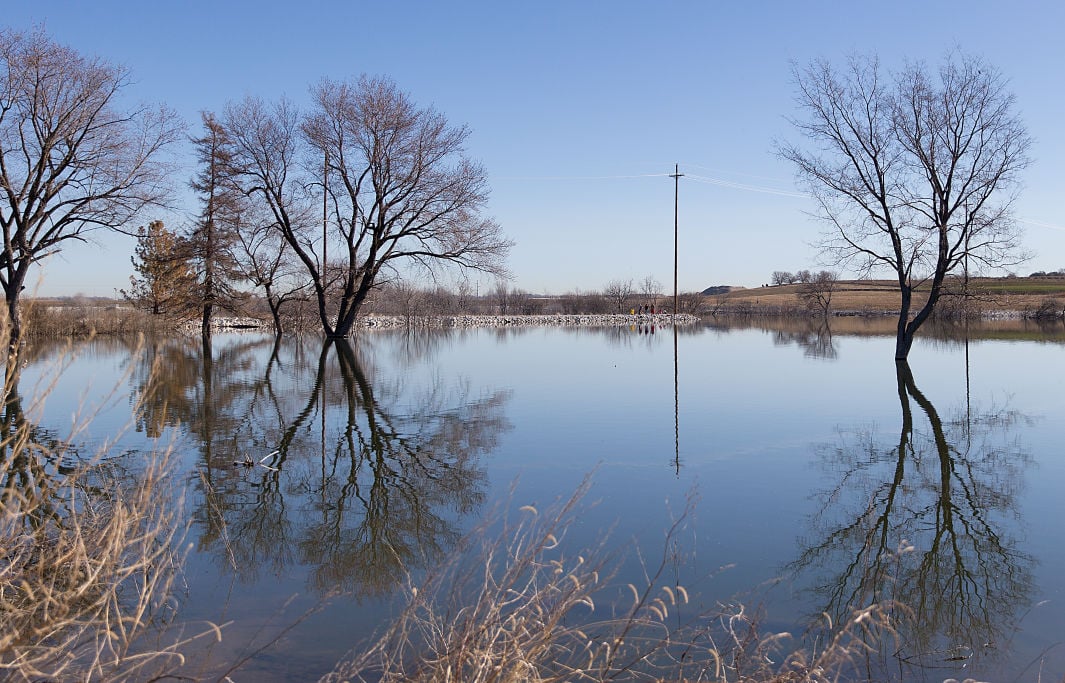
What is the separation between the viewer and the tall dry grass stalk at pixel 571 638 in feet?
10.3

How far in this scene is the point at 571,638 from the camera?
4.32 metres

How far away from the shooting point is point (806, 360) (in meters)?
23.0

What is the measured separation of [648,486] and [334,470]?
3.43m

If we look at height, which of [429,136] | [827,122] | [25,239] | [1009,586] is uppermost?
[429,136]

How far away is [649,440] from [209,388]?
9.96 metres

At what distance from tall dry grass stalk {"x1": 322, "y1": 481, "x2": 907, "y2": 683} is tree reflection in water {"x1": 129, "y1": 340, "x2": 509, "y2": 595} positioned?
A: 912 millimetres

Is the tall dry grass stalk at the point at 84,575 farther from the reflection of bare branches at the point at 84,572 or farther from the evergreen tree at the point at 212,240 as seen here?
the evergreen tree at the point at 212,240

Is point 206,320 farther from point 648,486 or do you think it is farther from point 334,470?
point 648,486

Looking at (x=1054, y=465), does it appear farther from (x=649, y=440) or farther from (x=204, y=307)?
(x=204, y=307)

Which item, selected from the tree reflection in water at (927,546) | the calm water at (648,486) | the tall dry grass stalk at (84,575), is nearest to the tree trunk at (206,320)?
the calm water at (648,486)

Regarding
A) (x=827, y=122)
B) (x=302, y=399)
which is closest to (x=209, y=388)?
(x=302, y=399)

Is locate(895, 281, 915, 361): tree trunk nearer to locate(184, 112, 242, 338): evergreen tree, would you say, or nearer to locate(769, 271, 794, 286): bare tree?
locate(184, 112, 242, 338): evergreen tree

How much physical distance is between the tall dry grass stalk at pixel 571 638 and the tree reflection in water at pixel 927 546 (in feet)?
0.86

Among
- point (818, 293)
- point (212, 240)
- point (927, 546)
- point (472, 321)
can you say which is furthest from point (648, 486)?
point (818, 293)
